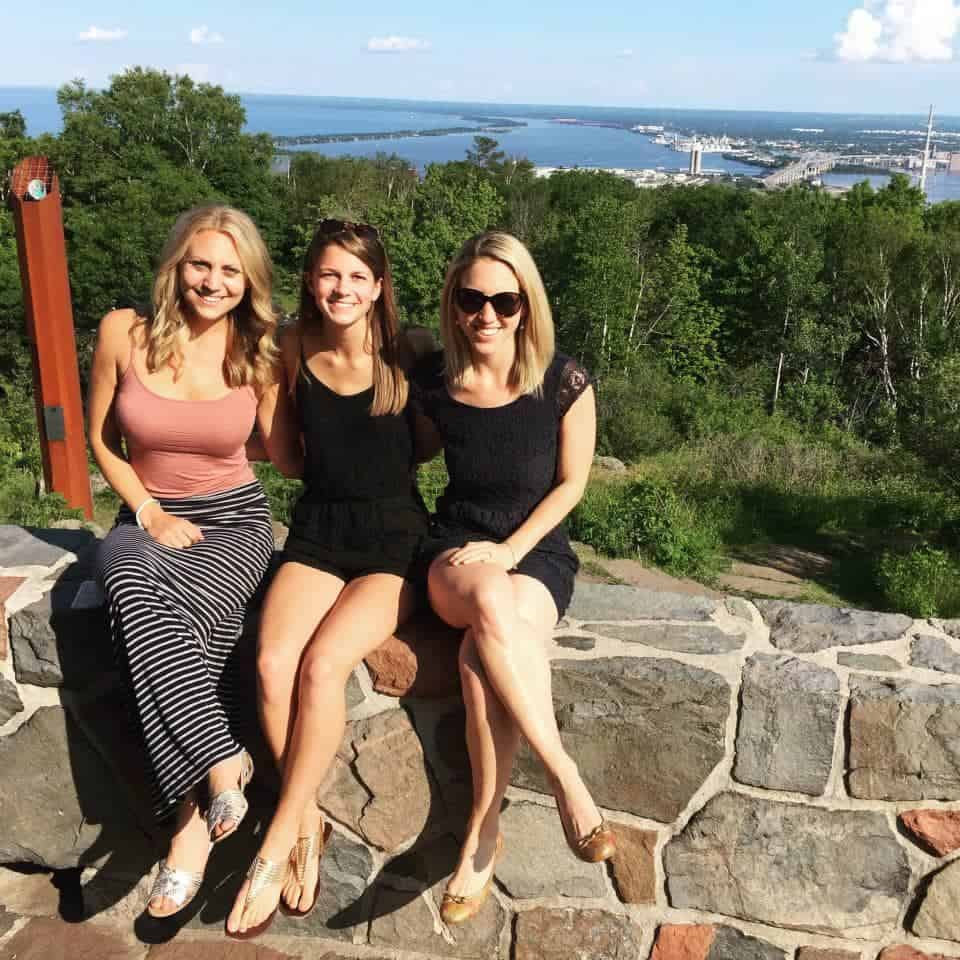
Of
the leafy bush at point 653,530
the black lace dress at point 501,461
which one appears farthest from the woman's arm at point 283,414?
the leafy bush at point 653,530

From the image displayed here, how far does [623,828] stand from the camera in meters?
2.12

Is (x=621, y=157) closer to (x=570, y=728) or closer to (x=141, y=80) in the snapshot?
(x=141, y=80)

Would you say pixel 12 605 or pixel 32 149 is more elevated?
pixel 32 149

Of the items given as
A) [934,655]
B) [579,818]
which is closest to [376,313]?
[579,818]

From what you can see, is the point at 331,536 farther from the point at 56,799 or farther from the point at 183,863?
the point at 56,799

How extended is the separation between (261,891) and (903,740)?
129 centimetres

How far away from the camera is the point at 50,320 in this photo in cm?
670

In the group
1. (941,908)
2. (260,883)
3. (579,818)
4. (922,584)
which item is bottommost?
(922,584)

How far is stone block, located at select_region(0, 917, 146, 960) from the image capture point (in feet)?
7.35

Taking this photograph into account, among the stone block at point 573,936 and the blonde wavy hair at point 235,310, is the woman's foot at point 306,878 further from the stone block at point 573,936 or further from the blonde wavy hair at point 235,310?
the blonde wavy hair at point 235,310

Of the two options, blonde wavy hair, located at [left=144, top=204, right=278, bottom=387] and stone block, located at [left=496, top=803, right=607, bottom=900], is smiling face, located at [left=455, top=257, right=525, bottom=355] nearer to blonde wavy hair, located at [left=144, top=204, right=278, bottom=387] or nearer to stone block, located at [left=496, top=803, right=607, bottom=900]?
blonde wavy hair, located at [left=144, top=204, right=278, bottom=387]

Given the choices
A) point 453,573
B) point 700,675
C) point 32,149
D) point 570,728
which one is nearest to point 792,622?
point 700,675

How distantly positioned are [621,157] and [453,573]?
155966 millimetres

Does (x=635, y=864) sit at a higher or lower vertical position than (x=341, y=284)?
lower
